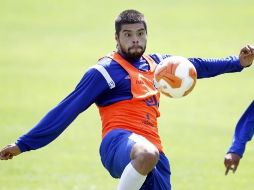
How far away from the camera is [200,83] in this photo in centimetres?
2316

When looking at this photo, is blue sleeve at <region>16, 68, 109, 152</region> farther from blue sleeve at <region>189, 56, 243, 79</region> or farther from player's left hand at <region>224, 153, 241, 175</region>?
player's left hand at <region>224, 153, 241, 175</region>

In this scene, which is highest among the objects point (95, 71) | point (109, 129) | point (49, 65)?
point (95, 71)

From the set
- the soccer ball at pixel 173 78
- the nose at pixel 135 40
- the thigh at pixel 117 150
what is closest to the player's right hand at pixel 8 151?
the thigh at pixel 117 150

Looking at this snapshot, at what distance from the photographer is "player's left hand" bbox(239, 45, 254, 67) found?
939cm

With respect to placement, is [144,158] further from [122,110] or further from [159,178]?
[122,110]

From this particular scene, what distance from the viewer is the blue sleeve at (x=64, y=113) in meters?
8.62

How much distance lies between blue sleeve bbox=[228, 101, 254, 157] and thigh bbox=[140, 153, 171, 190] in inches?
35.1

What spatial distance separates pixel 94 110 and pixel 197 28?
1346cm

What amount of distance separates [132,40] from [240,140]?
169 cm

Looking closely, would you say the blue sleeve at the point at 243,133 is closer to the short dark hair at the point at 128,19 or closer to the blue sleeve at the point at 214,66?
the blue sleeve at the point at 214,66

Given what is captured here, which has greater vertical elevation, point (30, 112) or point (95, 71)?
point (95, 71)

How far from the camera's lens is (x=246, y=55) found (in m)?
9.48

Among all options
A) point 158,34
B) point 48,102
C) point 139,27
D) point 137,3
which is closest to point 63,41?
point 158,34

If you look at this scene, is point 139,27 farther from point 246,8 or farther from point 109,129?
point 246,8
